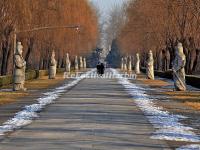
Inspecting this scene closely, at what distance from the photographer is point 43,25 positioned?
57.6m

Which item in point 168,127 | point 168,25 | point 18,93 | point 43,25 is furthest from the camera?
point 43,25

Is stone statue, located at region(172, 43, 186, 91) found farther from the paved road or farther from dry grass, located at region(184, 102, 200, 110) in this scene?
the paved road

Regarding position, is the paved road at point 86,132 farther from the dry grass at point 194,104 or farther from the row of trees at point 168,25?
the row of trees at point 168,25

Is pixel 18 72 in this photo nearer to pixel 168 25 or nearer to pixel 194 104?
pixel 194 104

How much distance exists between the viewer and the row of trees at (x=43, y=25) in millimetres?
44531

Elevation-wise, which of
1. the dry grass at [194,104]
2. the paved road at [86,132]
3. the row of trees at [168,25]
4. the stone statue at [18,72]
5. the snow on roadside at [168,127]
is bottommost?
the dry grass at [194,104]

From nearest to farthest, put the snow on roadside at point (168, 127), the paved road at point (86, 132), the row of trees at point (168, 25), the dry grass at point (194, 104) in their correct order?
the paved road at point (86, 132)
the snow on roadside at point (168, 127)
the dry grass at point (194, 104)
the row of trees at point (168, 25)

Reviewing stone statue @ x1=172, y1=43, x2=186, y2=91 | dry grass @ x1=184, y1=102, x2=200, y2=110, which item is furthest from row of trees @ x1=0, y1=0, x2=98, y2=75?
dry grass @ x1=184, y1=102, x2=200, y2=110

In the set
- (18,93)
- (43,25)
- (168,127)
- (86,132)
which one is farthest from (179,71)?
(43,25)

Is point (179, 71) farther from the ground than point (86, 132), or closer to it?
farther from the ground

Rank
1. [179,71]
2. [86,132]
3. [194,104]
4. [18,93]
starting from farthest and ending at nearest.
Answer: [179,71] < [18,93] < [194,104] < [86,132]

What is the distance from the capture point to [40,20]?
55188mm

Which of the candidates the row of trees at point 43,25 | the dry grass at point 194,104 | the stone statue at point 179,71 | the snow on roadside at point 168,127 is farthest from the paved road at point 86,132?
the row of trees at point 43,25

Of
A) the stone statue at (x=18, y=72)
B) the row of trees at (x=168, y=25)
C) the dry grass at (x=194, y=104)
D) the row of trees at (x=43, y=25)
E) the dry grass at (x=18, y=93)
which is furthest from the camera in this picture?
the row of trees at (x=168, y=25)
